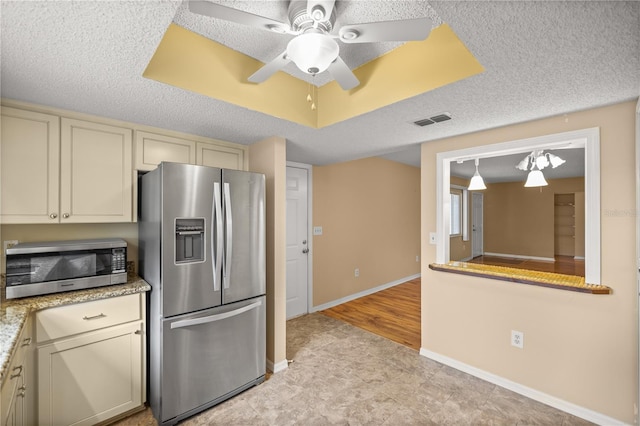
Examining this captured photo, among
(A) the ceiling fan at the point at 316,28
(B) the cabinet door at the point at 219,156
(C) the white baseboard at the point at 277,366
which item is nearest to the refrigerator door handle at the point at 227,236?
(B) the cabinet door at the point at 219,156

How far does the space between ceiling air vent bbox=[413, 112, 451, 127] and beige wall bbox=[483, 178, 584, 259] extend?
5.44m

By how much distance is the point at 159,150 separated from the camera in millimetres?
2371

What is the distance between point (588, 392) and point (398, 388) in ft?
4.38

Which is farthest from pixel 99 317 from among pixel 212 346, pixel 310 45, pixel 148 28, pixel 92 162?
pixel 310 45

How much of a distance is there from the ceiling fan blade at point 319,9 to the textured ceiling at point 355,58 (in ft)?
1.02

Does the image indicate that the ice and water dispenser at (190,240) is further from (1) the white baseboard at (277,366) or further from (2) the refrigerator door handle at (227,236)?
(1) the white baseboard at (277,366)

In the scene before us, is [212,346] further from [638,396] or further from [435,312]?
[638,396]

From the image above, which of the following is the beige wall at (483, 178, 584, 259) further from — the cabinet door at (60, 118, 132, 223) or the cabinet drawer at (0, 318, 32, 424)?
the cabinet drawer at (0, 318, 32, 424)

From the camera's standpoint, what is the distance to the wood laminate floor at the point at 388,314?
3383 millimetres

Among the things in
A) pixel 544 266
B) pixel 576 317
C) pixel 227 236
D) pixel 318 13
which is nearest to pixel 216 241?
pixel 227 236

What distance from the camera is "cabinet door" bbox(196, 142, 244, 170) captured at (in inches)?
103

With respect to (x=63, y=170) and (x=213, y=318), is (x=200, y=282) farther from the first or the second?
(x=63, y=170)

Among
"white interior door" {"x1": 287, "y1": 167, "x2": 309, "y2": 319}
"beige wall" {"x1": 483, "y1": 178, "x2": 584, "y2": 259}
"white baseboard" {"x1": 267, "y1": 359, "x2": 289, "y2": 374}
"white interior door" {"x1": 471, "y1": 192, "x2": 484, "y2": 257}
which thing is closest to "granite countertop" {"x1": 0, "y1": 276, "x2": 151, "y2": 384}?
"white baseboard" {"x1": 267, "y1": 359, "x2": 289, "y2": 374}

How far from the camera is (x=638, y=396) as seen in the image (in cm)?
176
